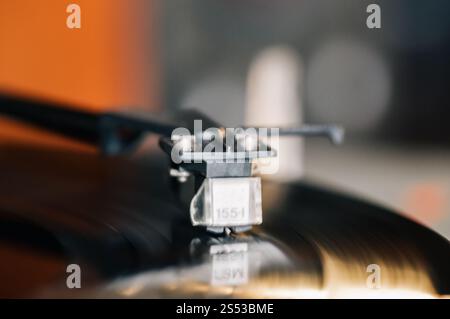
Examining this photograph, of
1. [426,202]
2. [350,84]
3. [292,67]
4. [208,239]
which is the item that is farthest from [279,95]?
[208,239]

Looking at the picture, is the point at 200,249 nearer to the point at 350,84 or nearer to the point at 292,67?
the point at 292,67

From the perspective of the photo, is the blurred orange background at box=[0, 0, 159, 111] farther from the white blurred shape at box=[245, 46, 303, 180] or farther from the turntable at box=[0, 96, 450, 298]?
the turntable at box=[0, 96, 450, 298]

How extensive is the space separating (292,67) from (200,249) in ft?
2.99

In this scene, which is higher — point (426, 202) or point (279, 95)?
point (279, 95)

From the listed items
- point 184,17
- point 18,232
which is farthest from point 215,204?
point 184,17

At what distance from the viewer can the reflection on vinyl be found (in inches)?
18.1

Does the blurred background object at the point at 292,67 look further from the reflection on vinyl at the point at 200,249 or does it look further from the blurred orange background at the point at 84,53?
the reflection on vinyl at the point at 200,249

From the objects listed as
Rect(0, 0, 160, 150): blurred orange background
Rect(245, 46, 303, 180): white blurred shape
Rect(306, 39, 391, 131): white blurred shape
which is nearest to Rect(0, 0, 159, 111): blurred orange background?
Rect(0, 0, 160, 150): blurred orange background

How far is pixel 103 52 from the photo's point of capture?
50.9 inches

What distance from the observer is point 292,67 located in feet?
4.49

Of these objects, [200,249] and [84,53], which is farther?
[84,53]

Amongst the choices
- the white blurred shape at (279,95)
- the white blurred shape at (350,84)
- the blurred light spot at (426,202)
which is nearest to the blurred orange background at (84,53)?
the white blurred shape at (279,95)

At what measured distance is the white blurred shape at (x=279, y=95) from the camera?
1.29 m
